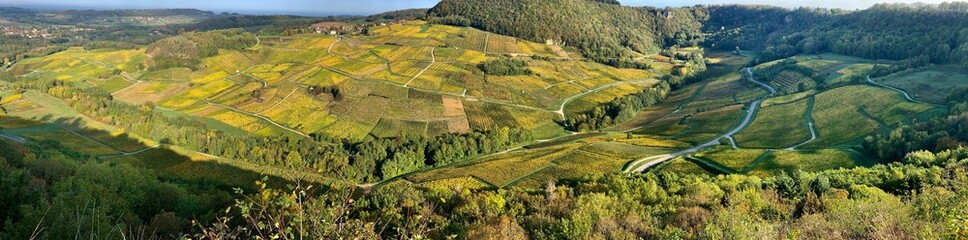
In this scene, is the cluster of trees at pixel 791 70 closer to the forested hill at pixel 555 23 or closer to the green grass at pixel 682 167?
the forested hill at pixel 555 23

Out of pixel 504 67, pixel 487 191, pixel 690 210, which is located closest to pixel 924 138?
pixel 690 210

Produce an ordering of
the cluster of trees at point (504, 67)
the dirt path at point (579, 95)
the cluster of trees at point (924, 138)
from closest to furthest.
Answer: the cluster of trees at point (924, 138) → the dirt path at point (579, 95) → the cluster of trees at point (504, 67)

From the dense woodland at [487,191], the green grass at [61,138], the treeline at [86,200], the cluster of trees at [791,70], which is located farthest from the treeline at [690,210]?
the cluster of trees at [791,70]

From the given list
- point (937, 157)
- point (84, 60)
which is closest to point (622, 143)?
point (937, 157)

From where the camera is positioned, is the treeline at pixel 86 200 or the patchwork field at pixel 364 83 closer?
the treeline at pixel 86 200

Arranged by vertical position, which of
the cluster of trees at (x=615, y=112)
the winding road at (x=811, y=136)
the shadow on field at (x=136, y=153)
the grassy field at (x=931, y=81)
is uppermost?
the grassy field at (x=931, y=81)

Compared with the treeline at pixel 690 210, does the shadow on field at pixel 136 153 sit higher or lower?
lower

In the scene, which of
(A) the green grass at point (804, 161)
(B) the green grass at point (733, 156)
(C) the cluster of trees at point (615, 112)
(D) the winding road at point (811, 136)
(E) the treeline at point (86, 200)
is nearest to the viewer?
(E) the treeline at point (86, 200)
